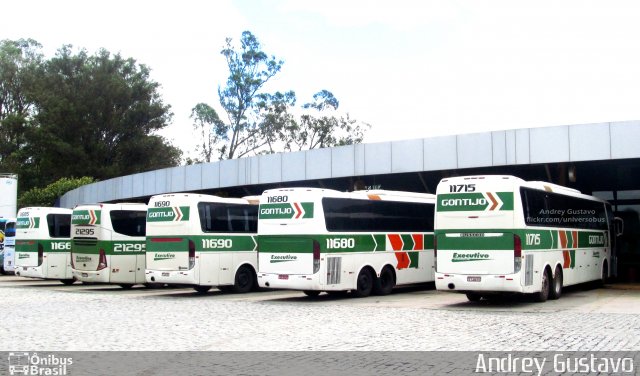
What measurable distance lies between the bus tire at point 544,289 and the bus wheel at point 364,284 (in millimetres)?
4387

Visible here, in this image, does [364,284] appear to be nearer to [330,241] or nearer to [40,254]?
[330,241]

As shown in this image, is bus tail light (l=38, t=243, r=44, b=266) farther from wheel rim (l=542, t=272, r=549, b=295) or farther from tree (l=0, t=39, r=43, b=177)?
tree (l=0, t=39, r=43, b=177)

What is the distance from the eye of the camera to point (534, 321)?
43.8ft

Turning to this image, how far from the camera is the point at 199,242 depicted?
20766 mm

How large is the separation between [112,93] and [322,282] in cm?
5174

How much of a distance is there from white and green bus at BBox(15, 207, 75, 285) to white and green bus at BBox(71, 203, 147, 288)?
196 centimetres

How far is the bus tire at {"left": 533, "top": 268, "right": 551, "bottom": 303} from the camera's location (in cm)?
1750

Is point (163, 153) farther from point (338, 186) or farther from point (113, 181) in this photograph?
point (338, 186)

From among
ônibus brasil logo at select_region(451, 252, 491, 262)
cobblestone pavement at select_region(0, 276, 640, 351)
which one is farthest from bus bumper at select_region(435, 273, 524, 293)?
cobblestone pavement at select_region(0, 276, 640, 351)

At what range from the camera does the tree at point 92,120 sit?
6444 centimetres

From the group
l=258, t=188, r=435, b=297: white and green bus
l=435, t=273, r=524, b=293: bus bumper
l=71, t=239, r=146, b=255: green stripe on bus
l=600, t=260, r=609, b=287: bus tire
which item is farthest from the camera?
l=71, t=239, r=146, b=255: green stripe on bus

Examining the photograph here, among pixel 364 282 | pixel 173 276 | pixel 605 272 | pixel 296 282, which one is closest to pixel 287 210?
pixel 296 282

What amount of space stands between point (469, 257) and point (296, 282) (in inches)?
175

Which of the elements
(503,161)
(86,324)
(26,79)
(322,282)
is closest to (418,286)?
(503,161)
